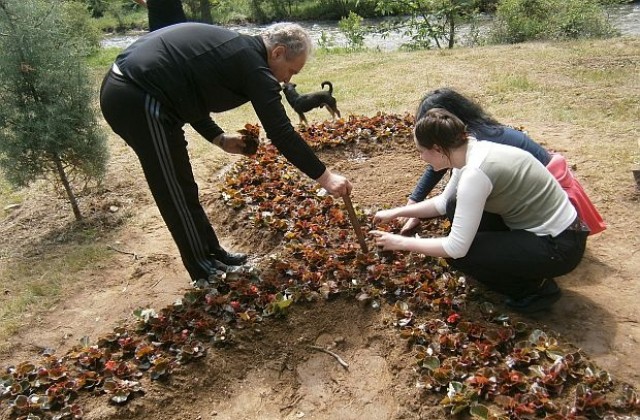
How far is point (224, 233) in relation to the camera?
4602 millimetres

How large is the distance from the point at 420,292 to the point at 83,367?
203cm

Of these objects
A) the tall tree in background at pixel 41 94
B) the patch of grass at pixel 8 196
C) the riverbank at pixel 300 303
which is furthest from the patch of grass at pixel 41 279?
the patch of grass at pixel 8 196

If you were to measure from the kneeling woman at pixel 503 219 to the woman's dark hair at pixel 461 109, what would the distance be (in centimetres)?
25

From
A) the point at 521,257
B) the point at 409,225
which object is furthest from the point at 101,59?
the point at 521,257

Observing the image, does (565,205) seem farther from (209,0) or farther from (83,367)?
(209,0)

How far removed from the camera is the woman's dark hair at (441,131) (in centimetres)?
274

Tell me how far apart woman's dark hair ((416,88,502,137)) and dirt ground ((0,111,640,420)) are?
1140 millimetres

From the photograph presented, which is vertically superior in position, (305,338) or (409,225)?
(409,225)

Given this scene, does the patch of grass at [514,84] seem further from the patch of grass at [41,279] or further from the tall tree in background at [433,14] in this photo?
the tall tree in background at [433,14]

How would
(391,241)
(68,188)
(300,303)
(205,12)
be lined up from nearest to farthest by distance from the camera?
(391,241)
(300,303)
(68,188)
(205,12)

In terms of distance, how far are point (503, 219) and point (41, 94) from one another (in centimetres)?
386

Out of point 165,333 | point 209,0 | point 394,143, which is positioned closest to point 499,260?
point 165,333

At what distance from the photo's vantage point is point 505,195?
2.84 m

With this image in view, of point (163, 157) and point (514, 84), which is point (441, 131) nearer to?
point (163, 157)
